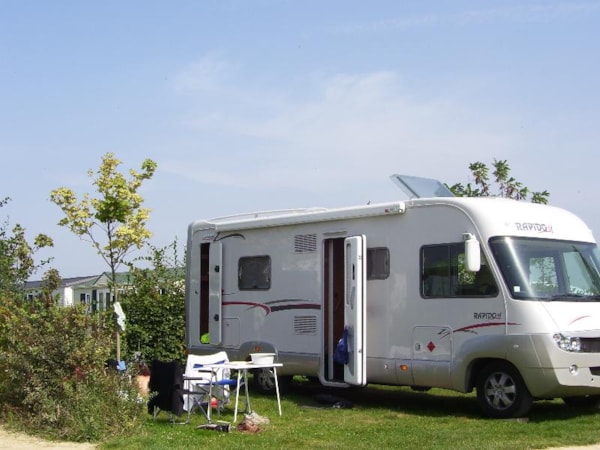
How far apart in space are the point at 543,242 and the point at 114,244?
11.3 meters

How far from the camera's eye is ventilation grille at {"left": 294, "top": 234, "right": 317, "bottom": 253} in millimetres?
13070

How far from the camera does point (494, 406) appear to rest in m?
11.0

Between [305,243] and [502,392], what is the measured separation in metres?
3.76

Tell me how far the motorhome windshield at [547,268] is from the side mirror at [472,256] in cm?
25

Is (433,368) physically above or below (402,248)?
below

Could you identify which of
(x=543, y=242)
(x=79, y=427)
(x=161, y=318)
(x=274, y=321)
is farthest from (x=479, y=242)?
(x=161, y=318)

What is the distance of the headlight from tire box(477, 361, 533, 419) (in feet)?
2.27

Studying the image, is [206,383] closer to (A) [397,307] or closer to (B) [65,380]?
(B) [65,380]

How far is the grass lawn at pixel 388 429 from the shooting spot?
9.31m

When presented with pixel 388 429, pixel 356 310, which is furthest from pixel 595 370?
pixel 356 310

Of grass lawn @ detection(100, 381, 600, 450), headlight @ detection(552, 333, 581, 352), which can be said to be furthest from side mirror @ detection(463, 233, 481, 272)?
grass lawn @ detection(100, 381, 600, 450)

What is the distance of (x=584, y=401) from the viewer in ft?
38.9

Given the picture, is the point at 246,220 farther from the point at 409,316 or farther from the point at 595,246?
the point at 595,246

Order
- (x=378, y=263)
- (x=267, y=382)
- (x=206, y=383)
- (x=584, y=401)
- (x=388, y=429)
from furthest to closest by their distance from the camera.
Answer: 1. (x=267, y=382)
2. (x=378, y=263)
3. (x=584, y=401)
4. (x=206, y=383)
5. (x=388, y=429)
